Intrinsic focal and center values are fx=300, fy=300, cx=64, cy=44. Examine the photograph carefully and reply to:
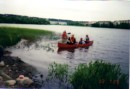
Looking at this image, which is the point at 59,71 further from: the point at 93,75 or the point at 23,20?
the point at 23,20

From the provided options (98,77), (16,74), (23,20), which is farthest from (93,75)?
(23,20)

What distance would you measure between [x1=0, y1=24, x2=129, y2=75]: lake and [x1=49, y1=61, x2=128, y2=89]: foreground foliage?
45 millimetres

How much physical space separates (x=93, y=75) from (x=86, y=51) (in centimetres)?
22

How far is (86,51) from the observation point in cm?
265

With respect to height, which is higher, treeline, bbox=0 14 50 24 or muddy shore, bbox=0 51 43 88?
treeline, bbox=0 14 50 24

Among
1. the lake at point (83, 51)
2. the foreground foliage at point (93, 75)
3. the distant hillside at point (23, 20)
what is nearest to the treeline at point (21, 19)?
the distant hillside at point (23, 20)

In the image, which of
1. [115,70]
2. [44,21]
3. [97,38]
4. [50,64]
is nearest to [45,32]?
[44,21]

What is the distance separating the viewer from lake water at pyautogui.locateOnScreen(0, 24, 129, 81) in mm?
2617

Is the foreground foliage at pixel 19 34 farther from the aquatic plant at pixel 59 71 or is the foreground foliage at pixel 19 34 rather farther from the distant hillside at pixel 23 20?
the aquatic plant at pixel 59 71

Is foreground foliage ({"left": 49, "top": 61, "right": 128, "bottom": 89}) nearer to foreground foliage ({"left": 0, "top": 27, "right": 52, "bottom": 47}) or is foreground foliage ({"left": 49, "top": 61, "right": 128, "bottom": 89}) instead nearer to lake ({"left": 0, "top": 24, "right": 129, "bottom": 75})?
lake ({"left": 0, "top": 24, "right": 129, "bottom": 75})

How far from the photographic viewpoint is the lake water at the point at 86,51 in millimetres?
2617

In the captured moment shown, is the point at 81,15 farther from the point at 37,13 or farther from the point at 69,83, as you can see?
the point at 69,83

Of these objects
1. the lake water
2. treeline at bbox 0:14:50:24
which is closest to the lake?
the lake water

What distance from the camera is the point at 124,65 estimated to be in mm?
2611
